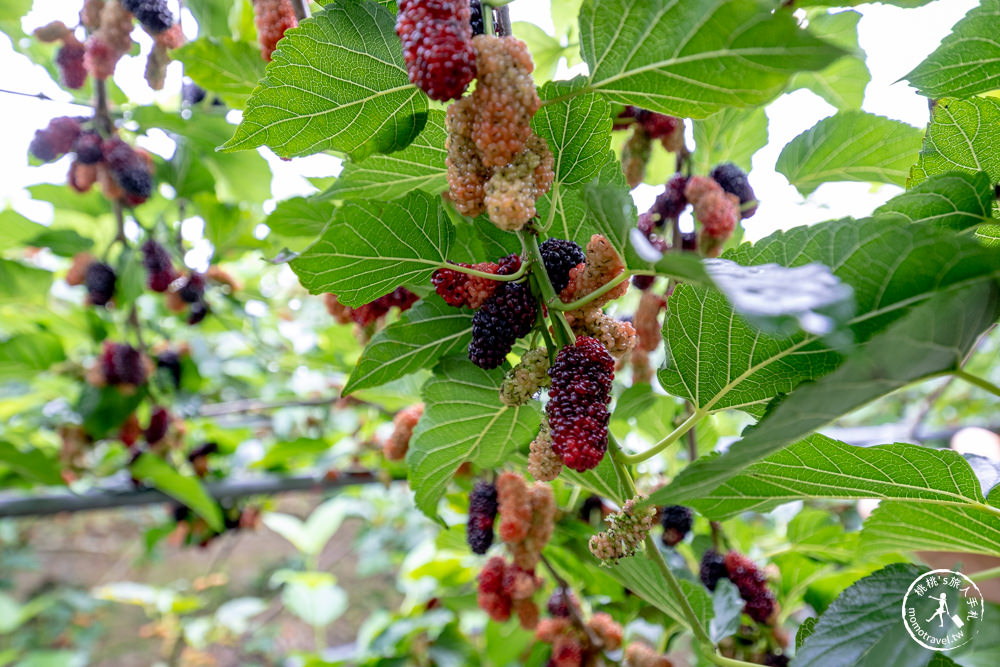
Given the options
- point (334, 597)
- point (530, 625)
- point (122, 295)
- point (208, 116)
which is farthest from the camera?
point (334, 597)

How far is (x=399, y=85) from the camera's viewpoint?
44 cm

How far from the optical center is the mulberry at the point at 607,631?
830mm

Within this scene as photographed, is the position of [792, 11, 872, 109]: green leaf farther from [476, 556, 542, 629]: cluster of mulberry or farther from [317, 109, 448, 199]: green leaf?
[476, 556, 542, 629]: cluster of mulberry

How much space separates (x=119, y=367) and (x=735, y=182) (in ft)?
3.79

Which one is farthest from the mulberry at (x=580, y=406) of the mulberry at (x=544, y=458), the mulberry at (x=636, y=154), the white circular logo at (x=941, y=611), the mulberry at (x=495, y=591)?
the mulberry at (x=495, y=591)

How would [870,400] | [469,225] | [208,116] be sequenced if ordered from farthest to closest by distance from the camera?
[208,116], [469,225], [870,400]

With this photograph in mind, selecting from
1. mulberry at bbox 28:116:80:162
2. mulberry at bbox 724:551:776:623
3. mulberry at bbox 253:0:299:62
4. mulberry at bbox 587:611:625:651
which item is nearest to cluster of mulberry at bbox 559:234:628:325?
mulberry at bbox 253:0:299:62

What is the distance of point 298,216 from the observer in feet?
2.12

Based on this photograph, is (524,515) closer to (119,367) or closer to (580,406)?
(580,406)

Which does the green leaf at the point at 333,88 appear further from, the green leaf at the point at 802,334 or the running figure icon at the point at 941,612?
the running figure icon at the point at 941,612

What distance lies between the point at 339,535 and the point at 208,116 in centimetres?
412

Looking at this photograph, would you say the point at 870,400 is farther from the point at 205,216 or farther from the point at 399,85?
the point at 205,216

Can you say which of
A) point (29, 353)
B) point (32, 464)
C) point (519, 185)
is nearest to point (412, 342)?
point (519, 185)

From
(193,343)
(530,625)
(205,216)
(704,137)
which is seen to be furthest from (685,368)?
(193,343)
